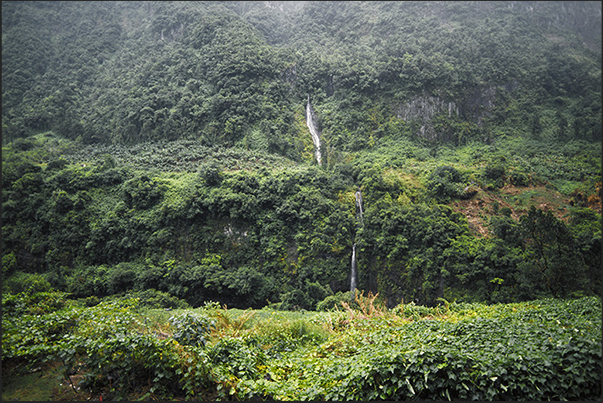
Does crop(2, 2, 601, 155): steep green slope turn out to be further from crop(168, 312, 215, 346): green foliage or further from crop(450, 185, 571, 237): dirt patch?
crop(168, 312, 215, 346): green foliage

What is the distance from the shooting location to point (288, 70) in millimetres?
47156

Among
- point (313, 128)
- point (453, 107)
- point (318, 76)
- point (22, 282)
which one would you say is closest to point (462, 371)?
point (22, 282)

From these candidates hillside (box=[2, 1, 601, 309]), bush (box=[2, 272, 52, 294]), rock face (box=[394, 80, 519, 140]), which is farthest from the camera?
rock face (box=[394, 80, 519, 140])

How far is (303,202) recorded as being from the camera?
82.4 feet

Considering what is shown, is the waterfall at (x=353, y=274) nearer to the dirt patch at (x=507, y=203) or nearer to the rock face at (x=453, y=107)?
the dirt patch at (x=507, y=203)

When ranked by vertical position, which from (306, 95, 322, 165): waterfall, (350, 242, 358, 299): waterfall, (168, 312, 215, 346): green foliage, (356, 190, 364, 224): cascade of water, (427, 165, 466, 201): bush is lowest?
(350, 242, 358, 299): waterfall

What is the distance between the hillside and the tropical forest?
22 centimetres

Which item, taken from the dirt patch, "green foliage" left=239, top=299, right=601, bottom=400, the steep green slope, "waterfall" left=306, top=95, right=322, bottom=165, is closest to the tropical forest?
"green foliage" left=239, top=299, right=601, bottom=400

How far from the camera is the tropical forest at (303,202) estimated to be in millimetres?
5859

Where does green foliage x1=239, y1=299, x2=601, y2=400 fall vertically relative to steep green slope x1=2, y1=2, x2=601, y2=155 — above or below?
below

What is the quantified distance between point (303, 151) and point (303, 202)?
51.7ft

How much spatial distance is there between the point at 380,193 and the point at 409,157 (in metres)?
11.4

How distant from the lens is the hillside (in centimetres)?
2058

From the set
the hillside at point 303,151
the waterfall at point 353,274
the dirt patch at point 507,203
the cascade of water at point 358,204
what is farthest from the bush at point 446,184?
the waterfall at point 353,274
